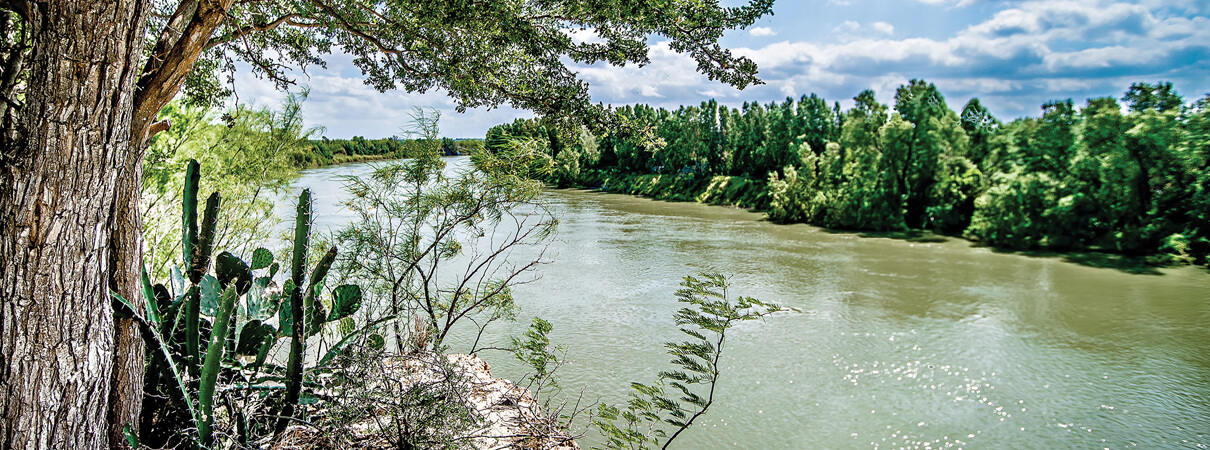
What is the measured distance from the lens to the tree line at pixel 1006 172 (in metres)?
14.1

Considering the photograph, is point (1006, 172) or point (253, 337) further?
point (1006, 172)

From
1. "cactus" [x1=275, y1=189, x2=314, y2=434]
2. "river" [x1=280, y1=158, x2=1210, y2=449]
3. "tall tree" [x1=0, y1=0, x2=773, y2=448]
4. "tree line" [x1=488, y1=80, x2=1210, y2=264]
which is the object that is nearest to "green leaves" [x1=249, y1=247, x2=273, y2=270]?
"cactus" [x1=275, y1=189, x2=314, y2=434]

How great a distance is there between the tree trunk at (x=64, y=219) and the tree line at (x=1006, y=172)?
8.49 meters

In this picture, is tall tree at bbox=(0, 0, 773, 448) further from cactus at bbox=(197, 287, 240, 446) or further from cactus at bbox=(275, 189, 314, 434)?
cactus at bbox=(275, 189, 314, 434)

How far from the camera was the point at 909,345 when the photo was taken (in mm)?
8219

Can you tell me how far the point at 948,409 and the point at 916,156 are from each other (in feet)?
49.4

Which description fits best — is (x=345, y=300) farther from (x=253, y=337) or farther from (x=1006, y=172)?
(x=1006, y=172)

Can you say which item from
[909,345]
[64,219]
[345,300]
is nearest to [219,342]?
[64,219]

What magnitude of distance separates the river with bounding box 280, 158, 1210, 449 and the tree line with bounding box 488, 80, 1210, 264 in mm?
1921

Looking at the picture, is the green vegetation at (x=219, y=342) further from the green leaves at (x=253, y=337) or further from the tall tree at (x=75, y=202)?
the tall tree at (x=75, y=202)

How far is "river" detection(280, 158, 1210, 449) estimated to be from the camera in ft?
19.4

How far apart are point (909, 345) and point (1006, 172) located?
12850 millimetres

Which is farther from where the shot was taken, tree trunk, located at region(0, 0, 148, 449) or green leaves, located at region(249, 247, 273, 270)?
green leaves, located at region(249, 247, 273, 270)

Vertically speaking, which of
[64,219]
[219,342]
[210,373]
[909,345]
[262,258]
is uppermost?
[64,219]
